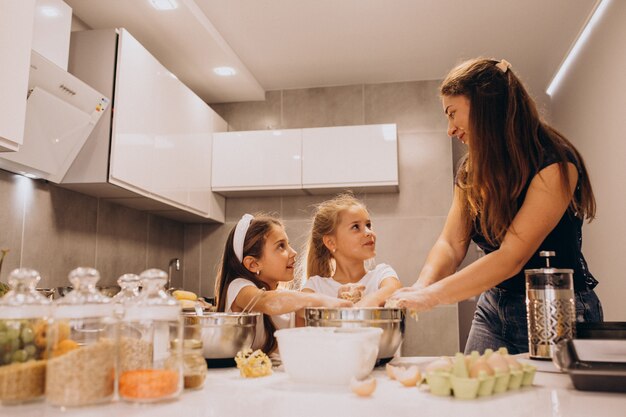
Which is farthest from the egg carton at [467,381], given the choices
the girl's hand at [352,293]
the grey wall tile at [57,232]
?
the grey wall tile at [57,232]

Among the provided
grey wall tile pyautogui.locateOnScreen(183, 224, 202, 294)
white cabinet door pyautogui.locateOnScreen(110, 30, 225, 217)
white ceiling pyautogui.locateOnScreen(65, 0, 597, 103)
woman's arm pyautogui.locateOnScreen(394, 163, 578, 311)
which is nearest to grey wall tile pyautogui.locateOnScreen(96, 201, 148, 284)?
white cabinet door pyautogui.locateOnScreen(110, 30, 225, 217)

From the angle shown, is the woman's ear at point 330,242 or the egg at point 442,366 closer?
the egg at point 442,366

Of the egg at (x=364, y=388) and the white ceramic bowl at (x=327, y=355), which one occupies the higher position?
the white ceramic bowl at (x=327, y=355)

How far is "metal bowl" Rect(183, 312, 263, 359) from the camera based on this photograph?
1085mm

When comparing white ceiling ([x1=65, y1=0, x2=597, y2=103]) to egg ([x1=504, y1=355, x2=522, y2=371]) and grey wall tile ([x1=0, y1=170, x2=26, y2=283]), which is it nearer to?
grey wall tile ([x1=0, y1=170, x2=26, y2=283])

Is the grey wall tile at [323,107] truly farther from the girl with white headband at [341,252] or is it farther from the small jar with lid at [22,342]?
the small jar with lid at [22,342]

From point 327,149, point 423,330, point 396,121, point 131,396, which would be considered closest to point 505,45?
point 396,121

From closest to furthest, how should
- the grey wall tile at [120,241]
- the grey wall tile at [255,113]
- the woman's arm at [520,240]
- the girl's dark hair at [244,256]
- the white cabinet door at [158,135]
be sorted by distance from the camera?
1. the woman's arm at [520,240]
2. the girl's dark hair at [244,256]
3. the white cabinet door at [158,135]
4. the grey wall tile at [120,241]
5. the grey wall tile at [255,113]

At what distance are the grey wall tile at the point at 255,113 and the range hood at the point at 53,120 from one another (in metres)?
1.68

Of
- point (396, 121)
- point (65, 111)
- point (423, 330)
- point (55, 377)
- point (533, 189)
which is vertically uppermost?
point (396, 121)

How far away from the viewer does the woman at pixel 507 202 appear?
4.30ft

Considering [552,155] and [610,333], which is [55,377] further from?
[552,155]

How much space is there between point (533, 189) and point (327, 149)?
89.4 inches

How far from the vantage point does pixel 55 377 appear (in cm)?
71
